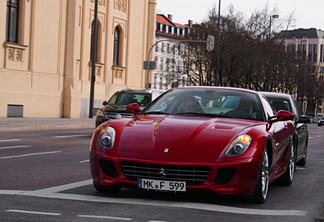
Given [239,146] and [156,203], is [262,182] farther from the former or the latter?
[156,203]

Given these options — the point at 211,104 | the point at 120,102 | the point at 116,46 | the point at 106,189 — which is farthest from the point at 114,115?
the point at 116,46

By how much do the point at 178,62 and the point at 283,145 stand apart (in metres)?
43.9

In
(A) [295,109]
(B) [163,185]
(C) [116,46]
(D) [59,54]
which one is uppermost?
(C) [116,46]

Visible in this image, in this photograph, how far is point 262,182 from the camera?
6.18 m

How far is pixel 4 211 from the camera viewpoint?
5211 millimetres

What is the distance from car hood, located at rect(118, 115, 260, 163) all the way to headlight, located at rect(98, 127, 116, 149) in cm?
11

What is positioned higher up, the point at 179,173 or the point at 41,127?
the point at 179,173

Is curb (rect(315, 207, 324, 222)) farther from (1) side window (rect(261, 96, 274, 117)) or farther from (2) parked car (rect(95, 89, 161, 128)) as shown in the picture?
(2) parked car (rect(95, 89, 161, 128))

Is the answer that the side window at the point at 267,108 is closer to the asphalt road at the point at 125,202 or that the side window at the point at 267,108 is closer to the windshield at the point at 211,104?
the windshield at the point at 211,104

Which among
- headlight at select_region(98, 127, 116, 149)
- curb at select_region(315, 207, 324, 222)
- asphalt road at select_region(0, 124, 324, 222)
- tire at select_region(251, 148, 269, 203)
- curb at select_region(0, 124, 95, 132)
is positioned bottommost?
curb at select_region(0, 124, 95, 132)

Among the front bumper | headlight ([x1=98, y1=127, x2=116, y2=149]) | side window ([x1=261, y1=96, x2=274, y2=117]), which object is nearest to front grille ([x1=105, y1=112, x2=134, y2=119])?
side window ([x1=261, y1=96, x2=274, y2=117])

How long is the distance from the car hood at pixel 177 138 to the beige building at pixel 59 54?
22.4m

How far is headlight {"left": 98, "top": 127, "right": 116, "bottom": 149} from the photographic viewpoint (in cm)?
607

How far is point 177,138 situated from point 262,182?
1.11 m
